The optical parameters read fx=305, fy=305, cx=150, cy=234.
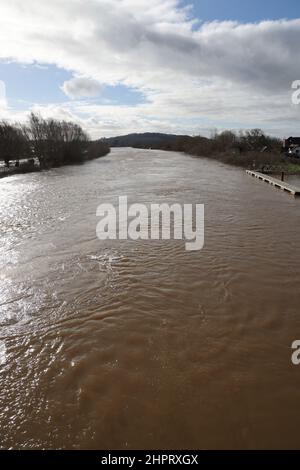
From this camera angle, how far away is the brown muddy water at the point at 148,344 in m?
3.48

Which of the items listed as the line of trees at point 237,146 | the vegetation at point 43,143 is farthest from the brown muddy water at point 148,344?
the line of trees at point 237,146

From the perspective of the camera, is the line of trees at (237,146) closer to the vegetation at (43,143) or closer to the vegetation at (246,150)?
the vegetation at (246,150)

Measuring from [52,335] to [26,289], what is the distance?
183 cm

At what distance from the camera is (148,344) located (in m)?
4.77

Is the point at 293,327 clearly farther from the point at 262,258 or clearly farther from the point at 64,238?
the point at 64,238

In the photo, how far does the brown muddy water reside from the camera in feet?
11.4

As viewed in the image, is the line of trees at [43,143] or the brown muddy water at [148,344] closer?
the brown muddy water at [148,344]

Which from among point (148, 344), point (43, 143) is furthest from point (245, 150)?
point (148, 344)

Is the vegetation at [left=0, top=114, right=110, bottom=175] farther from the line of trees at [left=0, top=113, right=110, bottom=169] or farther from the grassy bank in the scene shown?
the grassy bank

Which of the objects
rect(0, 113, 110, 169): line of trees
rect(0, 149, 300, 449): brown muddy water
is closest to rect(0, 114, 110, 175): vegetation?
rect(0, 113, 110, 169): line of trees

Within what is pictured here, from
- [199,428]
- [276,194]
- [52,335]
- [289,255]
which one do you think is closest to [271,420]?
[199,428]

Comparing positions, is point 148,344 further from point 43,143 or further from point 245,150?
point 245,150

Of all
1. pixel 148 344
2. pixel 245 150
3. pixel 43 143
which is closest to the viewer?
pixel 148 344

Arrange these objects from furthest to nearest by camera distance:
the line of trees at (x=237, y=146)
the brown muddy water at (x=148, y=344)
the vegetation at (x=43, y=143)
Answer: the line of trees at (x=237, y=146) < the vegetation at (x=43, y=143) < the brown muddy water at (x=148, y=344)
